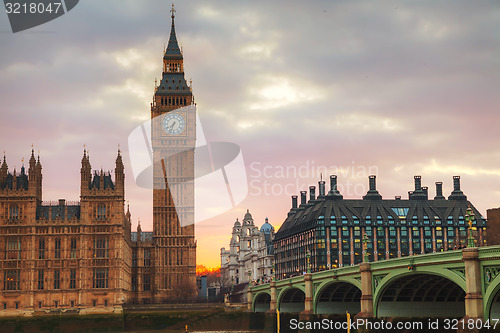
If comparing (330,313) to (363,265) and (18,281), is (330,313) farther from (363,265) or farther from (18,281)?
(18,281)

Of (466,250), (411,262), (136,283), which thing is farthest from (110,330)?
(466,250)

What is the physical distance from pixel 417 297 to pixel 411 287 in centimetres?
318

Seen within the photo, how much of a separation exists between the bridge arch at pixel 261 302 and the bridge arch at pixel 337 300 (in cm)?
4318

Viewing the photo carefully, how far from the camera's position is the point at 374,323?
81.5m

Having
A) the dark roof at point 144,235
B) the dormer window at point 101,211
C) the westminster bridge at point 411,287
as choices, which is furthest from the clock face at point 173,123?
the westminster bridge at point 411,287

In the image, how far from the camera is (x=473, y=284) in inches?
2427

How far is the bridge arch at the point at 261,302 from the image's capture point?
497 feet

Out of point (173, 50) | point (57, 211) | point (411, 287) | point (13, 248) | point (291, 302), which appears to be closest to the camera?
point (411, 287)

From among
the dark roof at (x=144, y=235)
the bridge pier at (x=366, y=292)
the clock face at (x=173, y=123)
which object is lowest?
the bridge pier at (x=366, y=292)

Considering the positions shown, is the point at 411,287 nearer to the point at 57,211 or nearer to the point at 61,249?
the point at 61,249

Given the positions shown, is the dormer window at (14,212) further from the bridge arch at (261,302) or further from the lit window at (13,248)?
the bridge arch at (261,302)

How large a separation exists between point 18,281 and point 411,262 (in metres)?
89.9

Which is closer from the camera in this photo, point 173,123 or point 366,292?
point 366,292

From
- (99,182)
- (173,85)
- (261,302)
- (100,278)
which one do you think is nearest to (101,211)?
(99,182)
